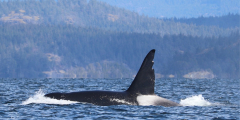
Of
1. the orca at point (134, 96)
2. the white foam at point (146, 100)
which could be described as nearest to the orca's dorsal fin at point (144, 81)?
the orca at point (134, 96)

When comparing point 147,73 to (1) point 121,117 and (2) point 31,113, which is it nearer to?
(1) point 121,117

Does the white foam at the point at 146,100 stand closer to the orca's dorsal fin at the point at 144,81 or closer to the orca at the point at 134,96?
the orca at the point at 134,96

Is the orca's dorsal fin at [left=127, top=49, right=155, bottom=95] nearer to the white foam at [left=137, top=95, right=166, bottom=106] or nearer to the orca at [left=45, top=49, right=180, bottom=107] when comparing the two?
the orca at [left=45, top=49, right=180, bottom=107]

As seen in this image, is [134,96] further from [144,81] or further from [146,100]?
[144,81]

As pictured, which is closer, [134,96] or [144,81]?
[144,81]

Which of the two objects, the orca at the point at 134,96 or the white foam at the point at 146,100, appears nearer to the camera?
the orca at the point at 134,96

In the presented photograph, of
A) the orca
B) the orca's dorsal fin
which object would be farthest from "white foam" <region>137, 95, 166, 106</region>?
the orca's dorsal fin

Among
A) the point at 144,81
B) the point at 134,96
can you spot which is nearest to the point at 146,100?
the point at 134,96

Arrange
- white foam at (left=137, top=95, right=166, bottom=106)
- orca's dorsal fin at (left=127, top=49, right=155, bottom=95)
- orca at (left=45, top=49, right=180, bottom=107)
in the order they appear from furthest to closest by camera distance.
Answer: white foam at (left=137, top=95, right=166, bottom=106)
orca at (left=45, top=49, right=180, bottom=107)
orca's dorsal fin at (left=127, top=49, right=155, bottom=95)

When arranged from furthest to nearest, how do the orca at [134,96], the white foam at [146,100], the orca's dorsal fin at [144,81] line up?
the white foam at [146,100] → the orca at [134,96] → the orca's dorsal fin at [144,81]

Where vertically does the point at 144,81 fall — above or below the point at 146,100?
above

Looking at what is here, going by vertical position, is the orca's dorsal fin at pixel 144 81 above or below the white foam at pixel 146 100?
above

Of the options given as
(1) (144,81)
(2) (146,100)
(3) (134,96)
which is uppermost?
(1) (144,81)

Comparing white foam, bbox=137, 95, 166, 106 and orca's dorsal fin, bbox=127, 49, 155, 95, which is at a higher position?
orca's dorsal fin, bbox=127, 49, 155, 95
